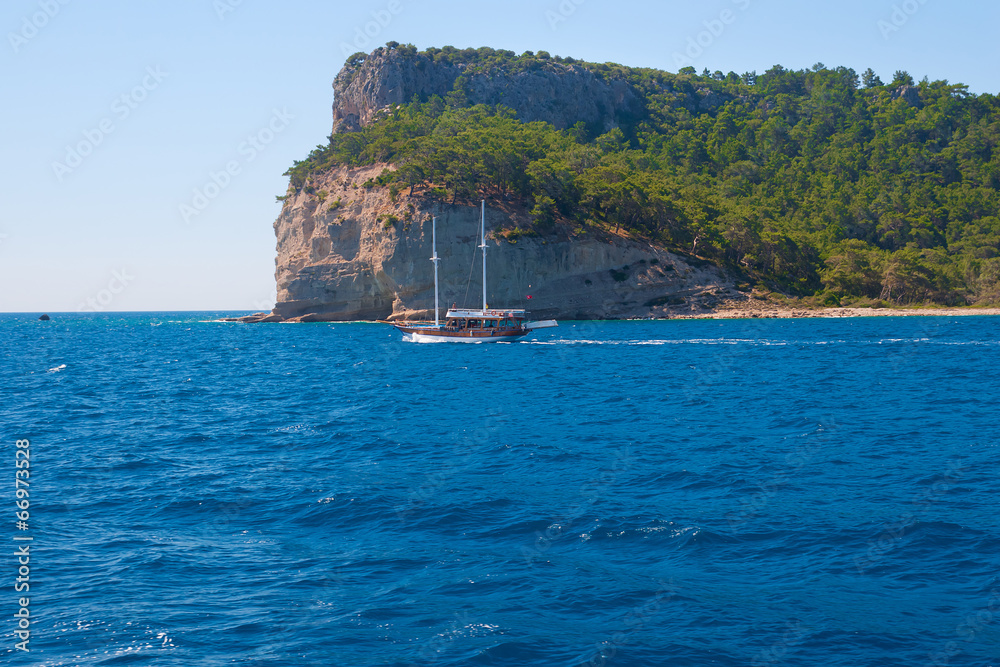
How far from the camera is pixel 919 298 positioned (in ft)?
335

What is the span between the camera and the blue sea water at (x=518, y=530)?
9.80 m

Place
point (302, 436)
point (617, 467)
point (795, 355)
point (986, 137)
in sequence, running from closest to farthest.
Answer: point (617, 467), point (302, 436), point (795, 355), point (986, 137)

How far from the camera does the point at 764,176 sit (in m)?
142

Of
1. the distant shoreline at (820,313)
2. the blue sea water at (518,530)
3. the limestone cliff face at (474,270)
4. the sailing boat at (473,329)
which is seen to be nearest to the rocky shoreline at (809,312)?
the distant shoreline at (820,313)

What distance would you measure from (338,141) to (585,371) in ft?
296

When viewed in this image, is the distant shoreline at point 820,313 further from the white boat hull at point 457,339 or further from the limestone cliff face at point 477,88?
the limestone cliff face at point 477,88

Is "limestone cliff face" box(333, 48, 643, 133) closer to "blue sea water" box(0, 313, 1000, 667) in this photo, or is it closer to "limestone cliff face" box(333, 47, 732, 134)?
"limestone cliff face" box(333, 47, 732, 134)

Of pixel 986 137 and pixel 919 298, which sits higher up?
pixel 986 137

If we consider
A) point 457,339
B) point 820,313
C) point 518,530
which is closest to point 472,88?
point 820,313

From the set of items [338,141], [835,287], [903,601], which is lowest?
[903,601]

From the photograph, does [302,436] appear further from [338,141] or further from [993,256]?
[993,256]

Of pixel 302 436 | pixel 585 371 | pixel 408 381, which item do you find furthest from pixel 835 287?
pixel 302 436

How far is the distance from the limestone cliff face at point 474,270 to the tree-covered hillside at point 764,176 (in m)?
4.15

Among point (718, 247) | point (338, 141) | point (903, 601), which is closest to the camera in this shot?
point (903, 601)
